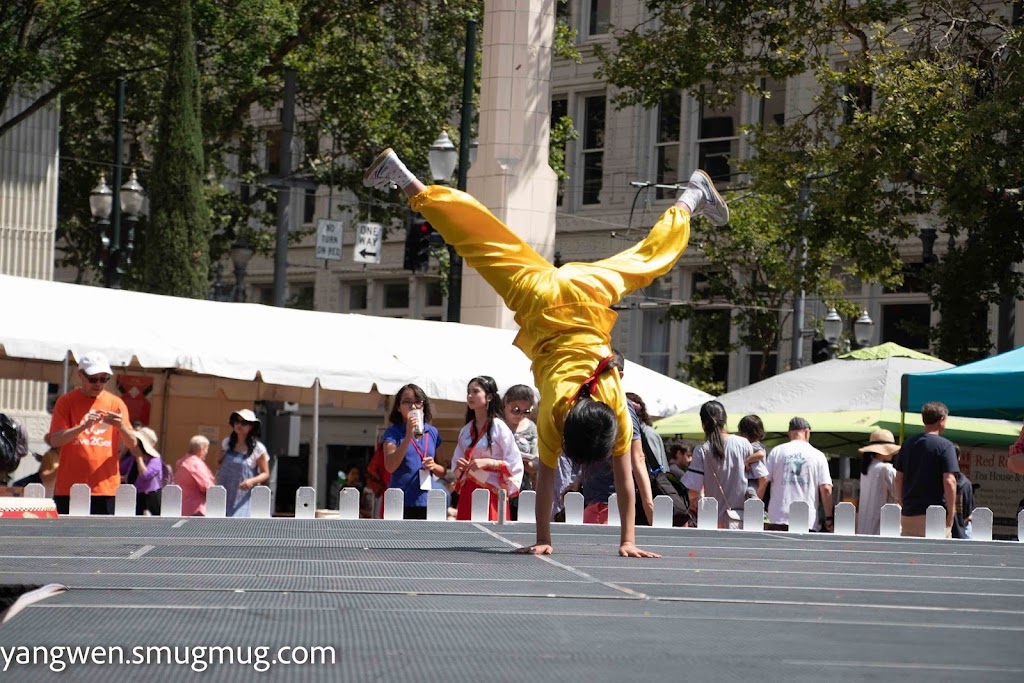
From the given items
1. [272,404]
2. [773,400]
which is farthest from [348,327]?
[272,404]

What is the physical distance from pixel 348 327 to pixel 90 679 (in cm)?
1438

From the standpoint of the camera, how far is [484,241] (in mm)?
8727

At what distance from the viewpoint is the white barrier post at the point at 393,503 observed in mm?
11344

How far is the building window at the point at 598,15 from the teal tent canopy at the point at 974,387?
27.3 meters

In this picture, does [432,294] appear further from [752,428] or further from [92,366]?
[92,366]

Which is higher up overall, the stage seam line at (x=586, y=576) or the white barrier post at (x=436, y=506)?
the stage seam line at (x=586, y=576)

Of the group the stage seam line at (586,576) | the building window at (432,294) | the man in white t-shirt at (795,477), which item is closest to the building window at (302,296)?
the building window at (432,294)

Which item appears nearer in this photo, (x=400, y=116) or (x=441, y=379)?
(x=441, y=379)

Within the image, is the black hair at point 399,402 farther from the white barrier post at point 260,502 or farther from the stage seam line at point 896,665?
the stage seam line at point 896,665

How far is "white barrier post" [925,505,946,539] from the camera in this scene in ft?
37.8

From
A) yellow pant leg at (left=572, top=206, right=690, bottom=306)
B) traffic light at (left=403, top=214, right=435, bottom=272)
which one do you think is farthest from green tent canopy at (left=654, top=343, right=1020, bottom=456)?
yellow pant leg at (left=572, top=206, right=690, bottom=306)

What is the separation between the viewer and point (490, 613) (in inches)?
201

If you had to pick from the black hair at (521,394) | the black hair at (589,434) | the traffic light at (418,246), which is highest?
the traffic light at (418,246)

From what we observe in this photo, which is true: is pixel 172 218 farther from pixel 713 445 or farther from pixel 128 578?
pixel 128 578
